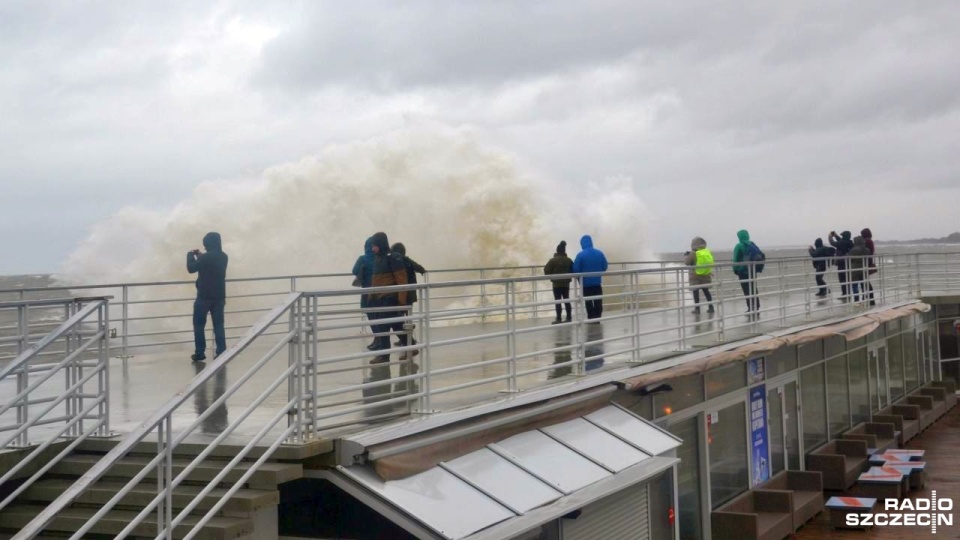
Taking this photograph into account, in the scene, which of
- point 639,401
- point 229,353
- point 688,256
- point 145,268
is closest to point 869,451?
point 688,256

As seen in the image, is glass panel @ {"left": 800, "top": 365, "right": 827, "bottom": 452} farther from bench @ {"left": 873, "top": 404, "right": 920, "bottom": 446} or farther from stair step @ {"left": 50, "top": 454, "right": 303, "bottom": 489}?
stair step @ {"left": 50, "top": 454, "right": 303, "bottom": 489}

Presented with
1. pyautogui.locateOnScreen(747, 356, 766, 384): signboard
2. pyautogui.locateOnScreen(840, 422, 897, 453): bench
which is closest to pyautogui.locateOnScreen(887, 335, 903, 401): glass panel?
pyautogui.locateOnScreen(840, 422, 897, 453): bench

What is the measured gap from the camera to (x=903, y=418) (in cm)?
2122

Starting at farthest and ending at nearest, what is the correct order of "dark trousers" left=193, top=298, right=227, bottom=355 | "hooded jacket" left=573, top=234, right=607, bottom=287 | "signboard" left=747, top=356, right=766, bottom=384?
"hooded jacket" left=573, top=234, right=607, bottom=287 < "signboard" left=747, top=356, right=766, bottom=384 < "dark trousers" left=193, top=298, right=227, bottom=355

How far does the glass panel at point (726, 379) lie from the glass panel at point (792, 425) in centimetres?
225

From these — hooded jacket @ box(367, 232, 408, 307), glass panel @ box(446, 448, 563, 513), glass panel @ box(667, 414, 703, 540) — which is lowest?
glass panel @ box(667, 414, 703, 540)

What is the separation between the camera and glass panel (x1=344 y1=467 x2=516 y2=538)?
6848 millimetres

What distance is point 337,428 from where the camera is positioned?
Answer: 24.5 feet

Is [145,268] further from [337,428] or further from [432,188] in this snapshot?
[337,428]

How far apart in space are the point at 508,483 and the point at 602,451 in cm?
164

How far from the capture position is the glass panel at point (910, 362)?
24141mm

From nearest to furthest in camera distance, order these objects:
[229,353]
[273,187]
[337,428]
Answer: [229,353]
[337,428]
[273,187]

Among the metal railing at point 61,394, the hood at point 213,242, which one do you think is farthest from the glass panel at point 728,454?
the metal railing at point 61,394

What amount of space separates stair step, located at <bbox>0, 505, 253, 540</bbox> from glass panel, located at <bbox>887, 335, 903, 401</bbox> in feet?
63.1
